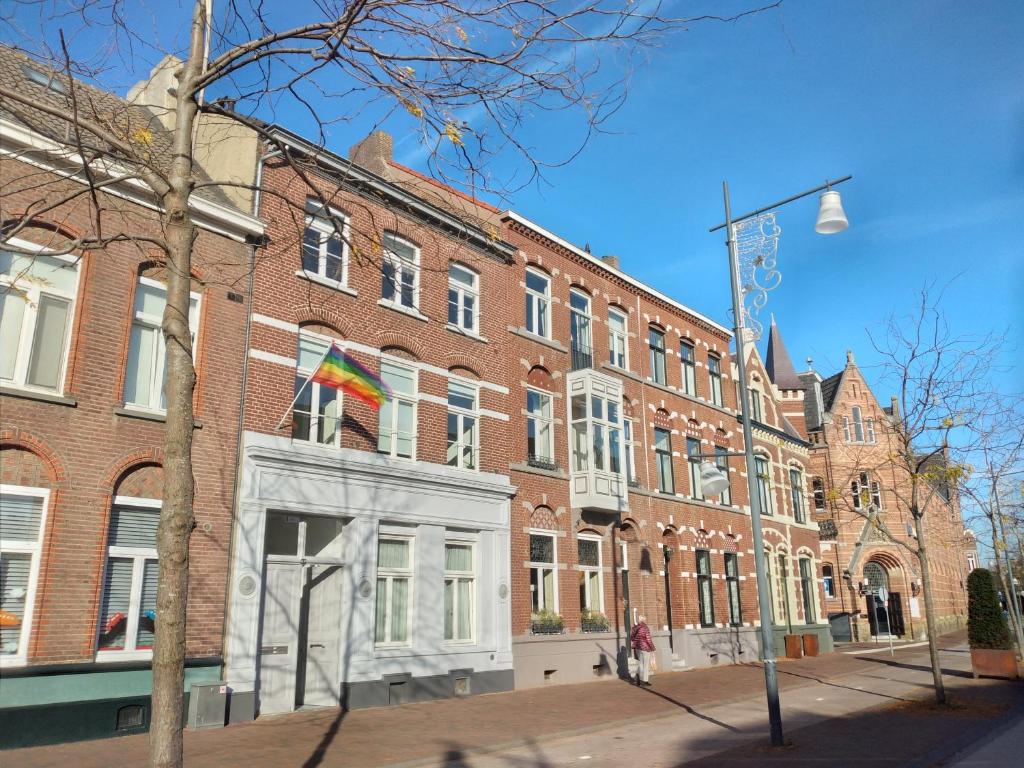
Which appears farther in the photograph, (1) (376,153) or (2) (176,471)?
(1) (376,153)

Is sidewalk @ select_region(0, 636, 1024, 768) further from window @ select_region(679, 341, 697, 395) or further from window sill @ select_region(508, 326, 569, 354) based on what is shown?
window @ select_region(679, 341, 697, 395)

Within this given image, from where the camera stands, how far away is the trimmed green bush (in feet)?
68.3

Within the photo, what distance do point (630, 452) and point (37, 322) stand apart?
54.1ft

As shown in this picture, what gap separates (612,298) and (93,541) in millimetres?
16950

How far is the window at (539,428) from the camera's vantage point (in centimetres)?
2089

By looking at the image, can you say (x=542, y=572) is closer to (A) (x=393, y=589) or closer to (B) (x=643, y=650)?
(B) (x=643, y=650)

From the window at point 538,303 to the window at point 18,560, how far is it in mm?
13229

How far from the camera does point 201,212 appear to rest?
14086 millimetres

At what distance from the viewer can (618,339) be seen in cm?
2538

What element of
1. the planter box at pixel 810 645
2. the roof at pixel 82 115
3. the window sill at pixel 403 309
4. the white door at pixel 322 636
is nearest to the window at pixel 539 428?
the window sill at pixel 403 309

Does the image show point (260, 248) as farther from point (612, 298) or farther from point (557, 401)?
point (612, 298)

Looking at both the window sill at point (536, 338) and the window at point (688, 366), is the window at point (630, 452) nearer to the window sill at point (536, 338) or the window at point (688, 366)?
the window sill at point (536, 338)

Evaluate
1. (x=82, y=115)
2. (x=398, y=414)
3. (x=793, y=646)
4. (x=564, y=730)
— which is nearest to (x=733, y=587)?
(x=793, y=646)

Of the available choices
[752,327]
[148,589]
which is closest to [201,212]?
[148,589]
